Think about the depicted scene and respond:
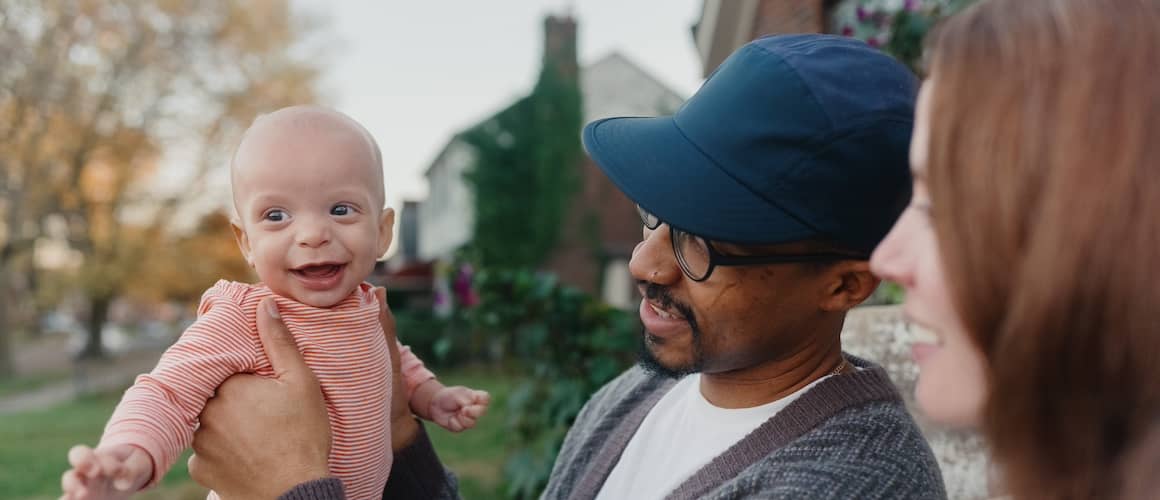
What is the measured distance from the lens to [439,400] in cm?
196

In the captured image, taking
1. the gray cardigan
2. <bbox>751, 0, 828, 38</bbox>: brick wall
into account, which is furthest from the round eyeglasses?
<bbox>751, 0, 828, 38</bbox>: brick wall

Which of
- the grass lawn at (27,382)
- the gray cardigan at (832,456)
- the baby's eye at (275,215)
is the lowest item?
the grass lawn at (27,382)

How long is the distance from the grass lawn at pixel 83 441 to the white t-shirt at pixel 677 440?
3.46m

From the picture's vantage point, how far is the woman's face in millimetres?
912

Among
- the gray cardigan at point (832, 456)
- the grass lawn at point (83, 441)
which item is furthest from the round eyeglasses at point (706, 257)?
the grass lawn at point (83, 441)

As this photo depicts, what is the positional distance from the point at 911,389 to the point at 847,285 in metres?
0.92

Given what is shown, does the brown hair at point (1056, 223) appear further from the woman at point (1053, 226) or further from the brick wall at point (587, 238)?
the brick wall at point (587, 238)

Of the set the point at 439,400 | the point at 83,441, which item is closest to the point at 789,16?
the point at 439,400

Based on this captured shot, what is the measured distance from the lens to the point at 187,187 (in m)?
20.5

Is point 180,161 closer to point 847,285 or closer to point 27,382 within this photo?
point 27,382

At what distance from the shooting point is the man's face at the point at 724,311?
1.47 metres

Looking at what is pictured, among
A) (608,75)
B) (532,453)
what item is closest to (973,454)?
(532,453)

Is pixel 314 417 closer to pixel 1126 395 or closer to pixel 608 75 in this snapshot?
pixel 1126 395

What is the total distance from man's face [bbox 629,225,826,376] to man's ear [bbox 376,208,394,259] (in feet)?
1.75
